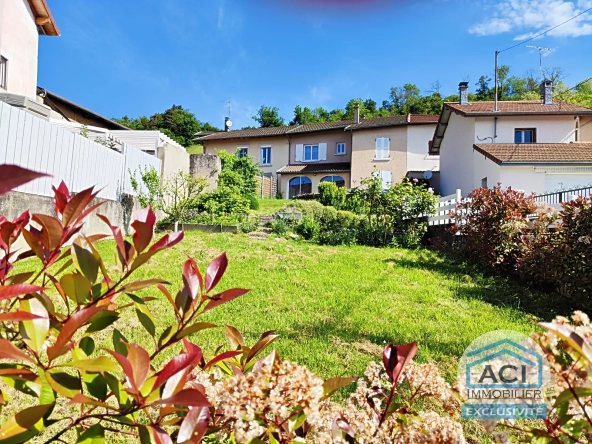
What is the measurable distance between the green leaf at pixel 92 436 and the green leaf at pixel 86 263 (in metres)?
0.29

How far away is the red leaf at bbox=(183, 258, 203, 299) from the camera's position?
0.82 meters

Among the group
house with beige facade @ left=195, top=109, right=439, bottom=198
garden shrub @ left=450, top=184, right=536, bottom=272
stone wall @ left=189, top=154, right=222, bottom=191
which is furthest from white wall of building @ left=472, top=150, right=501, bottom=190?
stone wall @ left=189, top=154, right=222, bottom=191

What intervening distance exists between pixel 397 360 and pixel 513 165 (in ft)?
48.6

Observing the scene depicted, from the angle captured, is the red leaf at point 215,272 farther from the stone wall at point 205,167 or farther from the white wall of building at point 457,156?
the white wall of building at point 457,156

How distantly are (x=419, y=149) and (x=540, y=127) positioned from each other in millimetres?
8780

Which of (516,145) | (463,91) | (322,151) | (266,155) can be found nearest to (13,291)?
(516,145)

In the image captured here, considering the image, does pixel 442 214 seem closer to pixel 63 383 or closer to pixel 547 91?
pixel 63 383

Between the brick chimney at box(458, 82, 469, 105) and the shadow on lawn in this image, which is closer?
the shadow on lawn

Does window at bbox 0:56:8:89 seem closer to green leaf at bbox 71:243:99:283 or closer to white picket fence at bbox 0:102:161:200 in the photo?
white picket fence at bbox 0:102:161:200

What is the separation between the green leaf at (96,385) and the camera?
74 centimetres

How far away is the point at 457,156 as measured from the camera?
19125mm

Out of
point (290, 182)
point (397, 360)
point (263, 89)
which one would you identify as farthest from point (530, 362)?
point (263, 89)

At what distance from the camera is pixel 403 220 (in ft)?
35.5

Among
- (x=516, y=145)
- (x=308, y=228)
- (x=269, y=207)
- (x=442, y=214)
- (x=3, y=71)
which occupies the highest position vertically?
(x=3, y=71)
